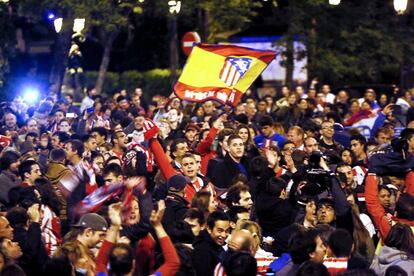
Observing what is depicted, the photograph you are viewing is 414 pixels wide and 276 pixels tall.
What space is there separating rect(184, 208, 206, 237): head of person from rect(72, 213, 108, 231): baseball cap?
797 millimetres

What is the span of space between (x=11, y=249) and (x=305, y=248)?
2.54 m

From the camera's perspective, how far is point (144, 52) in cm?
4934

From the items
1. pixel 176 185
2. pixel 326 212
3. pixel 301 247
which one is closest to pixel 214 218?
pixel 301 247

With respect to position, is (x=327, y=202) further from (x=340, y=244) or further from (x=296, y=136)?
(x=296, y=136)

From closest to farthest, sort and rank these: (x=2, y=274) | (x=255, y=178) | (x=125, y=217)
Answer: (x=2, y=274), (x=125, y=217), (x=255, y=178)

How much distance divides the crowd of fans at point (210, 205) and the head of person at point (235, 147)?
15 millimetres

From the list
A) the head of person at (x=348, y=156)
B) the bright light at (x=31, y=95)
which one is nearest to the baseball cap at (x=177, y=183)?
the head of person at (x=348, y=156)

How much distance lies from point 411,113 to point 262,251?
9.21 m

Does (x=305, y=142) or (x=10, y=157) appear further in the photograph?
(x=305, y=142)

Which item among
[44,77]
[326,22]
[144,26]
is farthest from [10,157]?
[144,26]

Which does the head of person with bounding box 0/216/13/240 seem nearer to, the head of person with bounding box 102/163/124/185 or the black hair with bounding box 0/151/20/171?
the head of person with bounding box 102/163/124/185

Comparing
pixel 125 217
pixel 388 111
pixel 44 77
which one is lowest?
pixel 44 77

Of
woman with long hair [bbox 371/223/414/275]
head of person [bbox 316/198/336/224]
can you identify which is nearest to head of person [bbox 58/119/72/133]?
head of person [bbox 316/198/336/224]

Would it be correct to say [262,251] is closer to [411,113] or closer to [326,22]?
[411,113]
